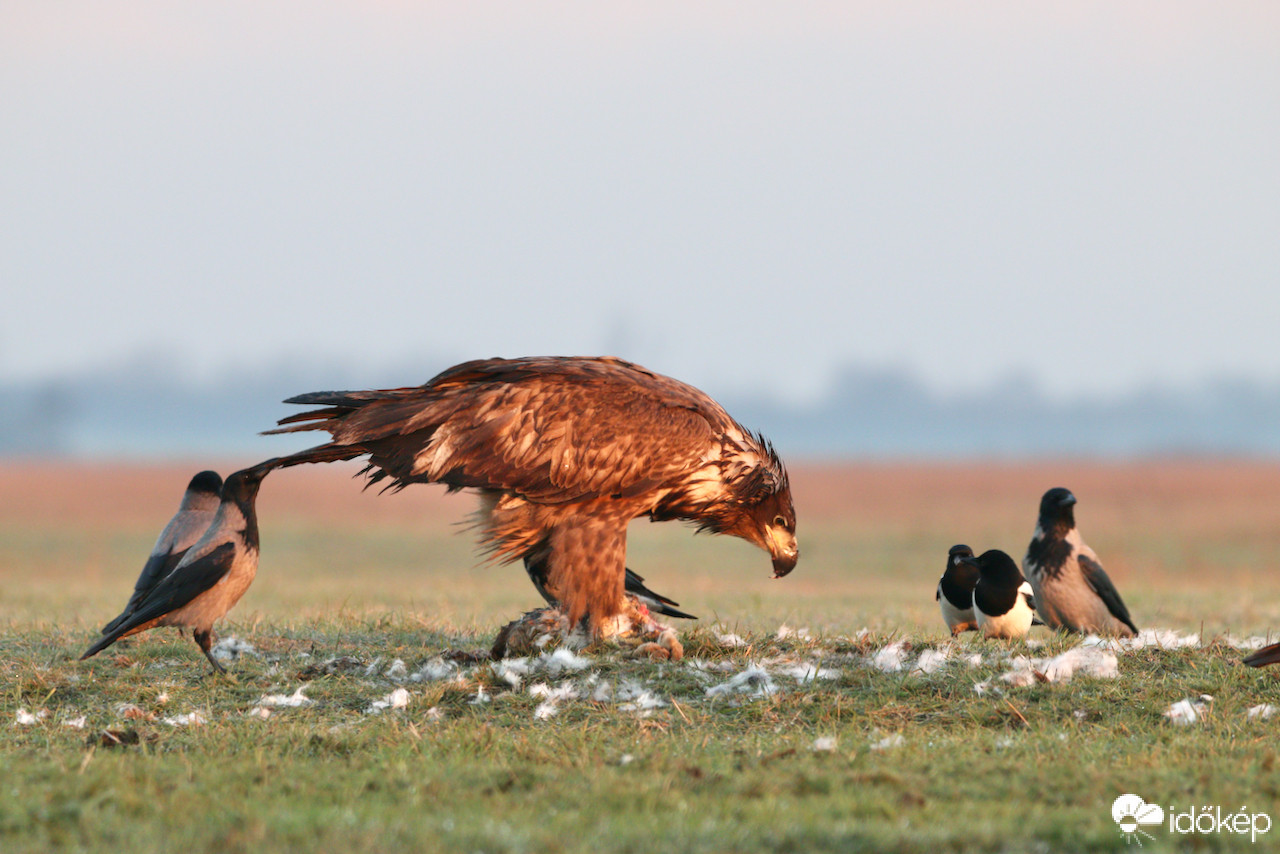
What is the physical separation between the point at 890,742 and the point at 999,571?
10.5ft

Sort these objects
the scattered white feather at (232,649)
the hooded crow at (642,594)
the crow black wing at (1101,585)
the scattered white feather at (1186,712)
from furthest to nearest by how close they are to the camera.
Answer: the crow black wing at (1101,585)
the hooded crow at (642,594)
the scattered white feather at (232,649)
the scattered white feather at (1186,712)

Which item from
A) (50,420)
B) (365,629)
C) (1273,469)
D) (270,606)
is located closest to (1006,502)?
(1273,469)

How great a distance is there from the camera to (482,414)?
7203mm

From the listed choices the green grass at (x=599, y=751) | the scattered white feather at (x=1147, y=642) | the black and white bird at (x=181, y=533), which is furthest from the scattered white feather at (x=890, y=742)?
the black and white bird at (x=181, y=533)

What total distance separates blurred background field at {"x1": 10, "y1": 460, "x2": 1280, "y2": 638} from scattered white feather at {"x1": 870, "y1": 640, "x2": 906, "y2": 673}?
1.82m

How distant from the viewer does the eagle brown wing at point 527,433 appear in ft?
23.4

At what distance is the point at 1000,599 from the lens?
26.9ft

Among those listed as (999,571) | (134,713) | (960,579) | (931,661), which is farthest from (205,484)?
(999,571)

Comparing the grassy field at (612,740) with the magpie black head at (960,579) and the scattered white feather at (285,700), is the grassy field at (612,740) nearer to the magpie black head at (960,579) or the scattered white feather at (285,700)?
the scattered white feather at (285,700)

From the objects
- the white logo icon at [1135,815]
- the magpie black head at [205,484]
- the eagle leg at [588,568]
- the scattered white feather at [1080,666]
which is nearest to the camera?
the white logo icon at [1135,815]

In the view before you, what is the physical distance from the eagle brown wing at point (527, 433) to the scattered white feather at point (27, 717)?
201 centimetres

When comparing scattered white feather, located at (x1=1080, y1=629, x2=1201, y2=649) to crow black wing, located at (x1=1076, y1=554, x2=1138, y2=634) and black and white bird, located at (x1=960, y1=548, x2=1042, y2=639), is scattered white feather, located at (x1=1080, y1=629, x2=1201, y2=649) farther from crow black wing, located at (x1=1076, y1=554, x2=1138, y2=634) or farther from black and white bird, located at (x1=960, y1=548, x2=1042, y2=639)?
crow black wing, located at (x1=1076, y1=554, x2=1138, y2=634)

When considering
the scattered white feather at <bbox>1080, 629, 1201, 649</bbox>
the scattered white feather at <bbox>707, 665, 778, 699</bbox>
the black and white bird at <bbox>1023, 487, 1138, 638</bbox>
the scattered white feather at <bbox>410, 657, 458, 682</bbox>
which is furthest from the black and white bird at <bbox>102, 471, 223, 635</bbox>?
the black and white bird at <bbox>1023, 487, 1138, 638</bbox>

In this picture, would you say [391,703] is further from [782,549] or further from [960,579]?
[960,579]
